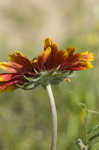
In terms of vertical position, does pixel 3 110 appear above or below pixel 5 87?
below

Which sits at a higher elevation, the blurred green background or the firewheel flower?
the firewheel flower

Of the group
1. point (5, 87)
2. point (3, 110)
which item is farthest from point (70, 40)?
point (5, 87)

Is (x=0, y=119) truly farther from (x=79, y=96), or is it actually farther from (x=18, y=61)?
(x=18, y=61)

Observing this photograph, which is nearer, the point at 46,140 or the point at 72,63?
the point at 72,63

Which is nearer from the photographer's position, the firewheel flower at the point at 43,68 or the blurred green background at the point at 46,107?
the firewheel flower at the point at 43,68

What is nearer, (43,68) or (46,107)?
(43,68)

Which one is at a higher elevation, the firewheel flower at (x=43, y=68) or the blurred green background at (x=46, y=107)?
the firewheel flower at (x=43, y=68)

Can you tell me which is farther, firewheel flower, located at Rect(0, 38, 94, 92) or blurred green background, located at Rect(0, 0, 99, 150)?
blurred green background, located at Rect(0, 0, 99, 150)

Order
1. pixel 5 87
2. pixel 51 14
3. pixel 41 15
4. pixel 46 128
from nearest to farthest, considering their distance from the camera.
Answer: pixel 5 87, pixel 46 128, pixel 41 15, pixel 51 14
